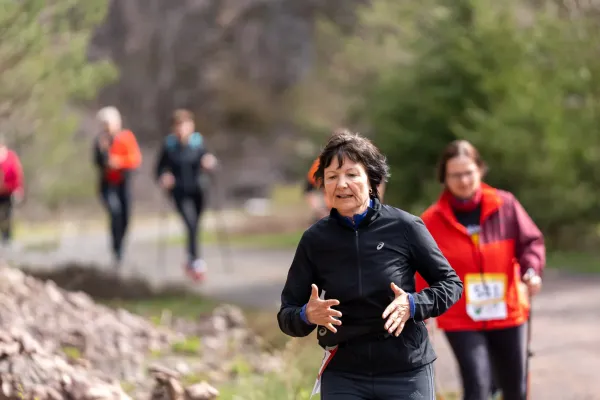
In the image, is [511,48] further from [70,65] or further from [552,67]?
[70,65]

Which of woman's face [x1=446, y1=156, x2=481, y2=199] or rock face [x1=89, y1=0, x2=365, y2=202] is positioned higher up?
rock face [x1=89, y1=0, x2=365, y2=202]

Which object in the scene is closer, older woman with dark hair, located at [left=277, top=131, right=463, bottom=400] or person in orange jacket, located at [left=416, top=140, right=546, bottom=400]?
older woman with dark hair, located at [left=277, top=131, right=463, bottom=400]

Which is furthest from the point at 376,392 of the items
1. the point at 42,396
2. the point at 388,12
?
the point at 388,12

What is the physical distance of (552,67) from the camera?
1562 cm

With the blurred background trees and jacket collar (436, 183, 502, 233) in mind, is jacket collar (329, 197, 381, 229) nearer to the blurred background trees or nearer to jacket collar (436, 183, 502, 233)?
jacket collar (436, 183, 502, 233)

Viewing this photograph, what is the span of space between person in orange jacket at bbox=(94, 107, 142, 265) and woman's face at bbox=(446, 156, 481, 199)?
7.18 metres

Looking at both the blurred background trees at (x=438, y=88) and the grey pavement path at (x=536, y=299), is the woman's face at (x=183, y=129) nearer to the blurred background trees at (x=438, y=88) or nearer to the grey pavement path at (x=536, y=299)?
the blurred background trees at (x=438, y=88)

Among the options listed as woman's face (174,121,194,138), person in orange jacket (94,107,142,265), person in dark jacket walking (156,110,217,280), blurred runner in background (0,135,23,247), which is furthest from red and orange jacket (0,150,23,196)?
woman's face (174,121,194,138)

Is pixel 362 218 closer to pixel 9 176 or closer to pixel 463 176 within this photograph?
pixel 463 176

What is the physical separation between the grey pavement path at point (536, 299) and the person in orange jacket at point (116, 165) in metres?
0.56

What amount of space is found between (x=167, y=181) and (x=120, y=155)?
2.33 ft

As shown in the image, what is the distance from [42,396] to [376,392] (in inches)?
93.0

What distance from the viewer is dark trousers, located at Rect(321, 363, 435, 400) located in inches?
140

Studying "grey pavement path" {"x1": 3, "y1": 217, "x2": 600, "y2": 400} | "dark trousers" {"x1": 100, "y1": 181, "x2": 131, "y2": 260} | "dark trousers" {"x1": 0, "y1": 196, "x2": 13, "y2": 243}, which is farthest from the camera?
"dark trousers" {"x1": 0, "y1": 196, "x2": 13, "y2": 243}
